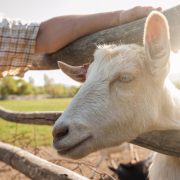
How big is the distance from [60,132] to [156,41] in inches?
27.2

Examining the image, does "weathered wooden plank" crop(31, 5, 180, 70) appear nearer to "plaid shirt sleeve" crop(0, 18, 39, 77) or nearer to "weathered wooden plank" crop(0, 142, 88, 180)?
"plaid shirt sleeve" crop(0, 18, 39, 77)

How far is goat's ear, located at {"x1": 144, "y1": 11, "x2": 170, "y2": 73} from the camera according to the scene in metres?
1.75

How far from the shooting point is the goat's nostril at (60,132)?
1.64m

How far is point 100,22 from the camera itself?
2.19m

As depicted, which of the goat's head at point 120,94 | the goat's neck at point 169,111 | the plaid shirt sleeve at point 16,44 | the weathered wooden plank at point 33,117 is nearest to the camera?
the goat's head at point 120,94

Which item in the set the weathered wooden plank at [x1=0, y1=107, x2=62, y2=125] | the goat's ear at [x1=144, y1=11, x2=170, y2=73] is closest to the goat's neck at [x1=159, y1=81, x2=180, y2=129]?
the goat's ear at [x1=144, y1=11, x2=170, y2=73]

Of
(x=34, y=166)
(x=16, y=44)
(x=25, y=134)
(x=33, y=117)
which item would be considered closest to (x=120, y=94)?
(x=34, y=166)

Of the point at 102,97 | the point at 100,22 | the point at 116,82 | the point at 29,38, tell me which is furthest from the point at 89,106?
the point at 29,38

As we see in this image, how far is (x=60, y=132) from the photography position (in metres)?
1.65

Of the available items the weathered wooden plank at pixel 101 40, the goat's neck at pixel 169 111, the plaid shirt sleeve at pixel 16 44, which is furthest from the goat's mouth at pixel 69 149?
the plaid shirt sleeve at pixel 16 44

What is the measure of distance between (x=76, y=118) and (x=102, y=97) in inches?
9.4

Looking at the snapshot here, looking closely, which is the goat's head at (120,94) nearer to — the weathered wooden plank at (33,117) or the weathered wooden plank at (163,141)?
the weathered wooden plank at (163,141)

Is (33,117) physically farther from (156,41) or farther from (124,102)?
(156,41)

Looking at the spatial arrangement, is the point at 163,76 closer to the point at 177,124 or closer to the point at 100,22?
the point at 177,124
